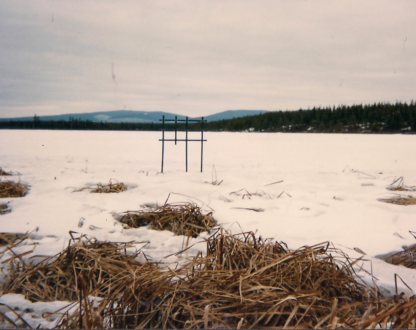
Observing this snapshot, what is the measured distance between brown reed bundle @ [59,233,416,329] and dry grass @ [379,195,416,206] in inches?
114

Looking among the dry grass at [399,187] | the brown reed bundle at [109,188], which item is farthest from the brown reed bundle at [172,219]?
the dry grass at [399,187]

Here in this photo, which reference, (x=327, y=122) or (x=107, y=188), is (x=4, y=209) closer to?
(x=107, y=188)

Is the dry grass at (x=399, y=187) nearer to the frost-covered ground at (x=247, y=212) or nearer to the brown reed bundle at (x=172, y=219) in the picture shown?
the frost-covered ground at (x=247, y=212)

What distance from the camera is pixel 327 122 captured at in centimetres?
5338

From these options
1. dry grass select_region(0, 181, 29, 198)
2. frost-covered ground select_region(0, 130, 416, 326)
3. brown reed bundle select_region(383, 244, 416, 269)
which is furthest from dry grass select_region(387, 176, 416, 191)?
dry grass select_region(0, 181, 29, 198)

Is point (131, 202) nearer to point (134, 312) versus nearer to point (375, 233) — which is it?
point (134, 312)

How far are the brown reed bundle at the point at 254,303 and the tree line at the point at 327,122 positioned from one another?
31173 millimetres

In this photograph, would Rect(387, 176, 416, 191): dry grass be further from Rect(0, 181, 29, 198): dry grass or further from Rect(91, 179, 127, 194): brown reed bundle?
Rect(0, 181, 29, 198): dry grass

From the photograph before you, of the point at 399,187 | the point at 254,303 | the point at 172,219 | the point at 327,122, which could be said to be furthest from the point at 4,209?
the point at 327,122

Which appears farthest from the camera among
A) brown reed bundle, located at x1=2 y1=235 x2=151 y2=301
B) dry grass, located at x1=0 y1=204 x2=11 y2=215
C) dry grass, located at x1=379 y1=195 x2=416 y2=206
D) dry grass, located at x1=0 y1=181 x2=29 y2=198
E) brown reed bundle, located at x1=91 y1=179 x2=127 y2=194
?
brown reed bundle, located at x1=91 y1=179 x2=127 y2=194

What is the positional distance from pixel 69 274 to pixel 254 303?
3.96 feet

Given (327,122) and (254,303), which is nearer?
(254,303)

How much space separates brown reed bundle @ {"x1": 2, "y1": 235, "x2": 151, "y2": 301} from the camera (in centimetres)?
174

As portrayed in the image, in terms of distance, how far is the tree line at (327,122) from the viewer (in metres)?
44.2
